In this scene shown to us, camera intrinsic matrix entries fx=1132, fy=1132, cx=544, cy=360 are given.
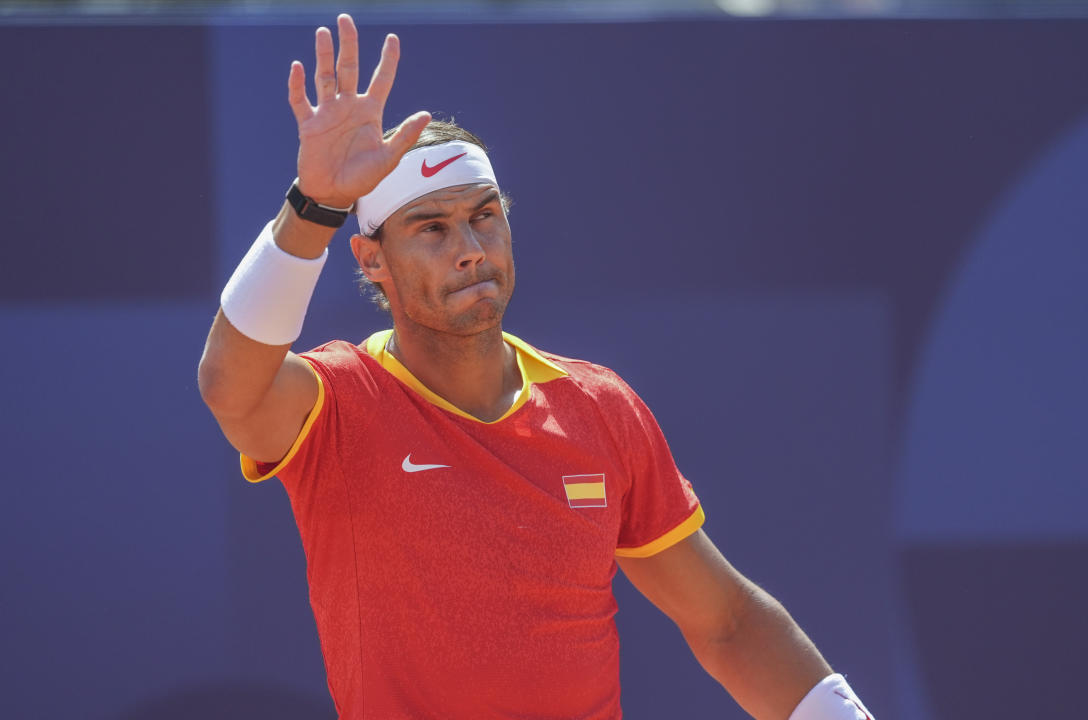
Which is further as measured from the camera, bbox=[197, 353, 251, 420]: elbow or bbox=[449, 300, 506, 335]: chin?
bbox=[449, 300, 506, 335]: chin

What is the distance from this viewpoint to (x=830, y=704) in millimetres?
2281

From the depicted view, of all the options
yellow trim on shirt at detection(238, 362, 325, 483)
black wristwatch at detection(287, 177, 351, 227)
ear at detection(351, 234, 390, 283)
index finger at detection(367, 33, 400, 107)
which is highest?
index finger at detection(367, 33, 400, 107)

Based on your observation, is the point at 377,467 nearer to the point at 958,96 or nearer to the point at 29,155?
the point at 29,155

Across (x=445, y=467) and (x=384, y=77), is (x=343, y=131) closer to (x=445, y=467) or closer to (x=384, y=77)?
(x=384, y=77)

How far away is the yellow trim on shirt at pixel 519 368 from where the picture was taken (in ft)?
7.15

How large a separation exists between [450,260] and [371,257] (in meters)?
0.22

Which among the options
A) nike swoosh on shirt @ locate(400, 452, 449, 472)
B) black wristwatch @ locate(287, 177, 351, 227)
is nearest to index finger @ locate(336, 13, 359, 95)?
black wristwatch @ locate(287, 177, 351, 227)

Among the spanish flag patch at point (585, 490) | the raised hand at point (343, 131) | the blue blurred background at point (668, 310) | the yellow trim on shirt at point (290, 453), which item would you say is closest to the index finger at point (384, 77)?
the raised hand at point (343, 131)

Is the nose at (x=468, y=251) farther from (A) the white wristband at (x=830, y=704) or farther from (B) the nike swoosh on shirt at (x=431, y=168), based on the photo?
(A) the white wristband at (x=830, y=704)

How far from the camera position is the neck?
7.36 ft

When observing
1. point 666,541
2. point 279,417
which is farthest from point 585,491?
point 279,417

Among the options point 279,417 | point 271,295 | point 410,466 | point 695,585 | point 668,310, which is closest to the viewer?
point 271,295

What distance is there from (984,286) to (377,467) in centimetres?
190

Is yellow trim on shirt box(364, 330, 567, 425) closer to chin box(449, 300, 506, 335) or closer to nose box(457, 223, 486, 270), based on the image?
chin box(449, 300, 506, 335)
